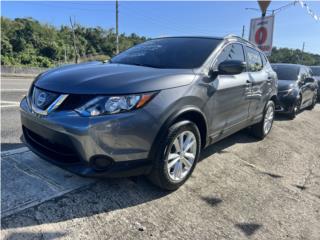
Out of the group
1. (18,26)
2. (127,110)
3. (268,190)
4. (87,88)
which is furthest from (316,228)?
(18,26)

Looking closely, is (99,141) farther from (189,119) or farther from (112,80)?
(189,119)

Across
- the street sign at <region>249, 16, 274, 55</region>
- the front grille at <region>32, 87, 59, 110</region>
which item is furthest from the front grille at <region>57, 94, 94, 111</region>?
the street sign at <region>249, 16, 274, 55</region>

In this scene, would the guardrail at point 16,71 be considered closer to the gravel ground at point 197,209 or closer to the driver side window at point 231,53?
the driver side window at point 231,53

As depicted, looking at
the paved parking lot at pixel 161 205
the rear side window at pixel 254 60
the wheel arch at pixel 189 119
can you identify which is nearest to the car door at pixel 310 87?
the rear side window at pixel 254 60

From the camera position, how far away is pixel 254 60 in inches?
188

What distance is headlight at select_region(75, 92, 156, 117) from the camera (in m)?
2.40

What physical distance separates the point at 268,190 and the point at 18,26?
6302cm

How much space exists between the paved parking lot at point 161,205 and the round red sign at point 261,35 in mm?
9579

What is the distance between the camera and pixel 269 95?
17.2 feet

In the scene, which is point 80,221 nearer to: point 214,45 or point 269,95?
point 214,45

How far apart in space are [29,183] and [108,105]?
1.27 metres

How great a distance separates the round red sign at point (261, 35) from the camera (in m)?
12.2

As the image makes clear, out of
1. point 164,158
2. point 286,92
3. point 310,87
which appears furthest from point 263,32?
point 164,158

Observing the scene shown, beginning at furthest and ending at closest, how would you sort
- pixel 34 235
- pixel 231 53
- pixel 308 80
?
pixel 308 80, pixel 231 53, pixel 34 235
